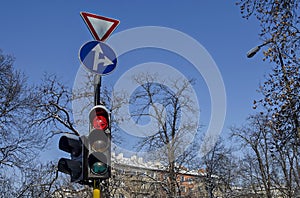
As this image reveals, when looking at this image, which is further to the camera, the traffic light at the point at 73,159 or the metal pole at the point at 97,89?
the metal pole at the point at 97,89

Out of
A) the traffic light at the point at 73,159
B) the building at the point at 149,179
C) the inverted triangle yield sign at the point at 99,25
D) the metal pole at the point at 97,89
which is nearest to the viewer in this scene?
the traffic light at the point at 73,159

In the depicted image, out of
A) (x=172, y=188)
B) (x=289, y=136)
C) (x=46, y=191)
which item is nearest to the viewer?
(x=289, y=136)

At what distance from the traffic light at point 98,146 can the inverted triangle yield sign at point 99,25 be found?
3.87ft

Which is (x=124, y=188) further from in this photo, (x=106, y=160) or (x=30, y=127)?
(x=106, y=160)

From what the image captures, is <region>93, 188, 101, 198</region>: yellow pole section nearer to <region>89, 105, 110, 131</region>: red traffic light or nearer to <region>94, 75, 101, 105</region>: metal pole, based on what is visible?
<region>89, 105, 110, 131</region>: red traffic light

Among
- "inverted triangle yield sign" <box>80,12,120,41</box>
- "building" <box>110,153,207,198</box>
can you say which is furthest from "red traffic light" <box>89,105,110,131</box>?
"building" <box>110,153,207,198</box>

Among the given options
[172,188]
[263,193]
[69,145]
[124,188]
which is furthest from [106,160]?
[263,193]

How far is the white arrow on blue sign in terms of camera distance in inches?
208

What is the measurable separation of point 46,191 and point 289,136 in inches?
507

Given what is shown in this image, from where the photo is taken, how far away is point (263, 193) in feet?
94.3

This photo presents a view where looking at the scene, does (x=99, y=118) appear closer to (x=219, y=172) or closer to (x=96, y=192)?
(x=96, y=192)

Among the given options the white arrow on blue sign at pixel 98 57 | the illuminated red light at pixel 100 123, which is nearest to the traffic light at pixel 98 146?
the illuminated red light at pixel 100 123

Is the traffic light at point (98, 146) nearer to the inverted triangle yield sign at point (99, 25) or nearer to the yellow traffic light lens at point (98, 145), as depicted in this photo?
the yellow traffic light lens at point (98, 145)

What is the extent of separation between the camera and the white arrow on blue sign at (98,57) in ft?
17.4
